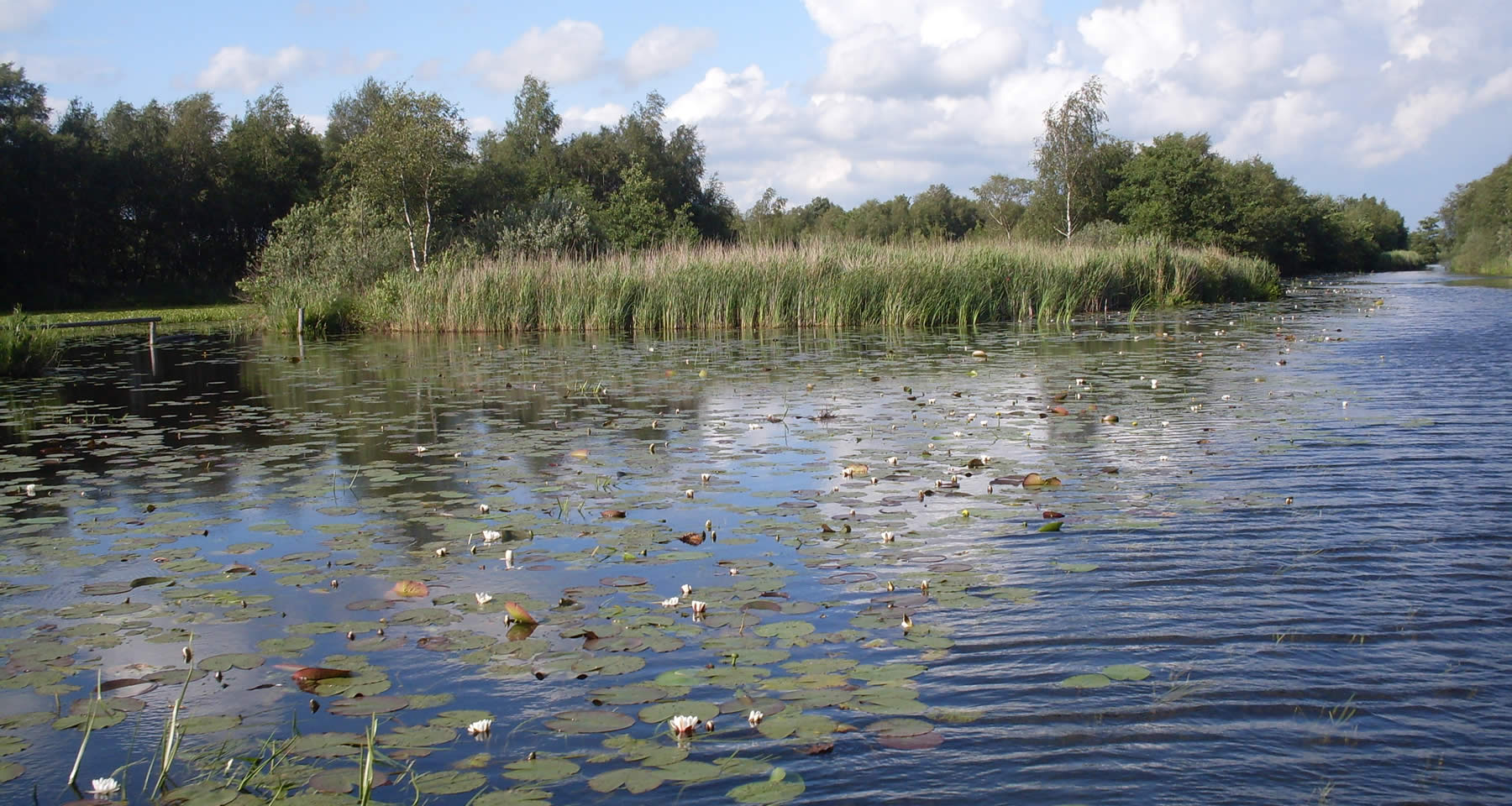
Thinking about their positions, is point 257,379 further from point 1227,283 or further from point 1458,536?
point 1227,283

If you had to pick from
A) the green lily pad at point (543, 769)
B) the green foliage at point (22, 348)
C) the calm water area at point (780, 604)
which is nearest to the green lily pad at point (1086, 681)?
the calm water area at point (780, 604)

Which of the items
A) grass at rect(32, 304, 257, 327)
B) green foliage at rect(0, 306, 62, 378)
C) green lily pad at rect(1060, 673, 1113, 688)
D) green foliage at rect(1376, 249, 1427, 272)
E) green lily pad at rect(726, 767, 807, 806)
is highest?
green foliage at rect(1376, 249, 1427, 272)

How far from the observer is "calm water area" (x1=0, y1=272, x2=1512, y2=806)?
9.46 ft

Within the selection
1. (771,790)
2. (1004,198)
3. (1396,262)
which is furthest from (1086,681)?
(1396,262)

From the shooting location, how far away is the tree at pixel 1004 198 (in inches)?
2296

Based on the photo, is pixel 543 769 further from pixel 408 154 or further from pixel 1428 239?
pixel 1428 239

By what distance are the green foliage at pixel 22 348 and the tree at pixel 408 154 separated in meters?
15.1

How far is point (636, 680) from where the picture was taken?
3.44 metres

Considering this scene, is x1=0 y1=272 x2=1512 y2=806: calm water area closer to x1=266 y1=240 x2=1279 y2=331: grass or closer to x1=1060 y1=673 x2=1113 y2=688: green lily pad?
x1=1060 y1=673 x2=1113 y2=688: green lily pad

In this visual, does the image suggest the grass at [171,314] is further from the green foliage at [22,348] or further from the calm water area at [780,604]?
the calm water area at [780,604]

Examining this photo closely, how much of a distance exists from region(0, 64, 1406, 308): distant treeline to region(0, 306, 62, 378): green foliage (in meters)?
10.3

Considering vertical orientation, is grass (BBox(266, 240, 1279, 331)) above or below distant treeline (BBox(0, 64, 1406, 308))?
below

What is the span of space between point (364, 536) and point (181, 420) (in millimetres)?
5747

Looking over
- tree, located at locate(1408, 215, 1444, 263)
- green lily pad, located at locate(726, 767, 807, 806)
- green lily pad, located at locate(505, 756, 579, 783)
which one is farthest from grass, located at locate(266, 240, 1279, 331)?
tree, located at locate(1408, 215, 1444, 263)
